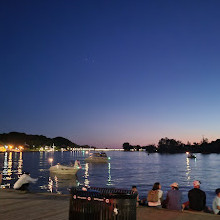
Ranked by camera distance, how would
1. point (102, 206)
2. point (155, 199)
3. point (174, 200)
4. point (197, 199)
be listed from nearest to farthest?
point (102, 206), point (197, 199), point (174, 200), point (155, 199)

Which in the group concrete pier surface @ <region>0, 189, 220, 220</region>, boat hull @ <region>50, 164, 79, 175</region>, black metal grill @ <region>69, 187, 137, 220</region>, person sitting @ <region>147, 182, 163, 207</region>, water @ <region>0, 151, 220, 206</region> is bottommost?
water @ <region>0, 151, 220, 206</region>

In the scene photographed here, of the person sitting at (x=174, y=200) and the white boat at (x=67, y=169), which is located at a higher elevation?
the person sitting at (x=174, y=200)

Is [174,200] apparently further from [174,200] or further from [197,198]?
[197,198]

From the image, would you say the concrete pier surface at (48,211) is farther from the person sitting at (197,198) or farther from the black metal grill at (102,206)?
the black metal grill at (102,206)

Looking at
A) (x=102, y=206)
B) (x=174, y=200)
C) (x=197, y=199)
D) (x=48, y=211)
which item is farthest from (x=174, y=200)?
(x=102, y=206)

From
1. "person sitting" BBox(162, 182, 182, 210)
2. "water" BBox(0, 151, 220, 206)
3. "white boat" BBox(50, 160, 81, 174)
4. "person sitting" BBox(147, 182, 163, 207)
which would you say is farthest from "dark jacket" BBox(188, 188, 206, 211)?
"white boat" BBox(50, 160, 81, 174)

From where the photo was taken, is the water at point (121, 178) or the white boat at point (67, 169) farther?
the white boat at point (67, 169)

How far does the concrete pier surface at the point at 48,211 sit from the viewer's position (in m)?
9.74

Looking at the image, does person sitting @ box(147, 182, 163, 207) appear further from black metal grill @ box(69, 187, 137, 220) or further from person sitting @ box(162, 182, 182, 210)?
black metal grill @ box(69, 187, 137, 220)

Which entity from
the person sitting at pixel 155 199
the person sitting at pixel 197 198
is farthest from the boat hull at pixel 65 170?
the person sitting at pixel 197 198

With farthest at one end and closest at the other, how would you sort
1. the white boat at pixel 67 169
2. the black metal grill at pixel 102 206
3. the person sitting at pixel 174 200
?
the white boat at pixel 67 169 < the person sitting at pixel 174 200 < the black metal grill at pixel 102 206

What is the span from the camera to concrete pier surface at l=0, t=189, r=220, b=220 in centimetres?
974

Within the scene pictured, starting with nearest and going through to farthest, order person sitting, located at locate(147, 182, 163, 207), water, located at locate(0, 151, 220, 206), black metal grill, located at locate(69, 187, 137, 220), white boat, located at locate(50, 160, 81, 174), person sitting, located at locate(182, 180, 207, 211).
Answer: black metal grill, located at locate(69, 187, 137, 220), person sitting, located at locate(182, 180, 207, 211), person sitting, located at locate(147, 182, 163, 207), water, located at locate(0, 151, 220, 206), white boat, located at locate(50, 160, 81, 174)

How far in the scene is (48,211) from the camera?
1052cm
